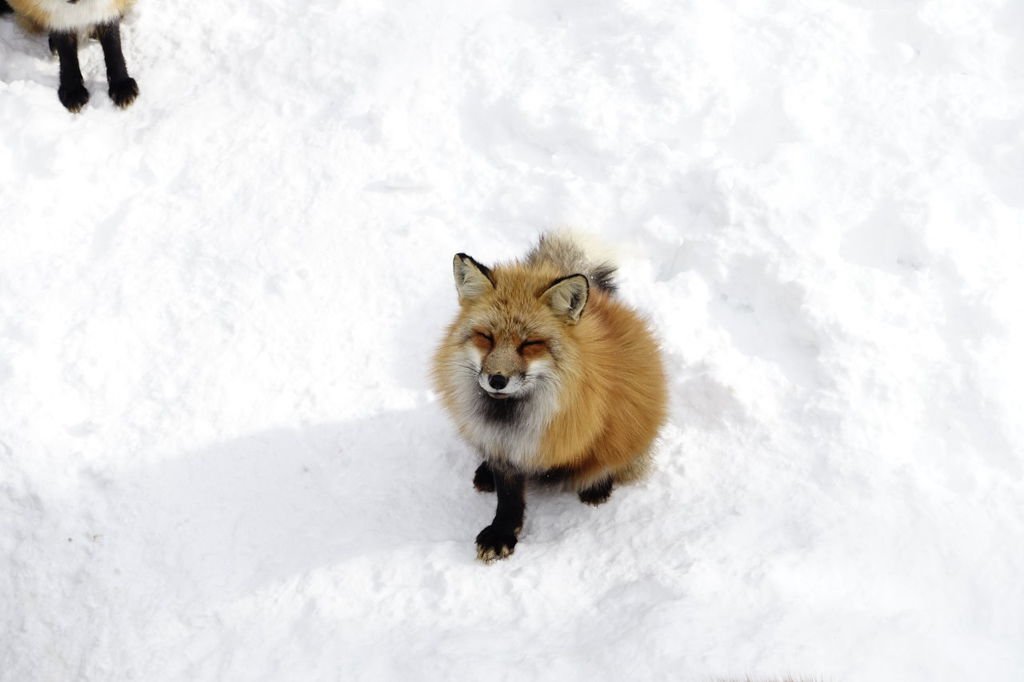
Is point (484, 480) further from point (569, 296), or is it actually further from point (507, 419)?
point (569, 296)

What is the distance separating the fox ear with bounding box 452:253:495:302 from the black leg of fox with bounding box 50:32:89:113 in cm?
285

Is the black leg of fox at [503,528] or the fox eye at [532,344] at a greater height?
the fox eye at [532,344]

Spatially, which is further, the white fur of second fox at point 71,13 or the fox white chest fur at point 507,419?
the white fur of second fox at point 71,13

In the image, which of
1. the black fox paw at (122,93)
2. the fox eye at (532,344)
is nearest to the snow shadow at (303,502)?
the fox eye at (532,344)

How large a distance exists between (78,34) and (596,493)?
351 cm

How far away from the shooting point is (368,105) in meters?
4.80

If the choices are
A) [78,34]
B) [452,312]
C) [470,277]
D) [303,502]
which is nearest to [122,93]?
[78,34]

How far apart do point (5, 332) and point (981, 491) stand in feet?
13.3

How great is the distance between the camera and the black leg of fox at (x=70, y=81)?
471 cm

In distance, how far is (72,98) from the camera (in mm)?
4734

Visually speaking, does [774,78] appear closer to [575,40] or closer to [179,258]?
[575,40]

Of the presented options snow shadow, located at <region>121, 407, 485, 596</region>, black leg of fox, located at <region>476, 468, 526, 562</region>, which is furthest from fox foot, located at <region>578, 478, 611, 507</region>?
snow shadow, located at <region>121, 407, 485, 596</region>

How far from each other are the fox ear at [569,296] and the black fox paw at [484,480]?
92cm

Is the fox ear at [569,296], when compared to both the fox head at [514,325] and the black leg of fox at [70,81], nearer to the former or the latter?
the fox head at [514,325]
